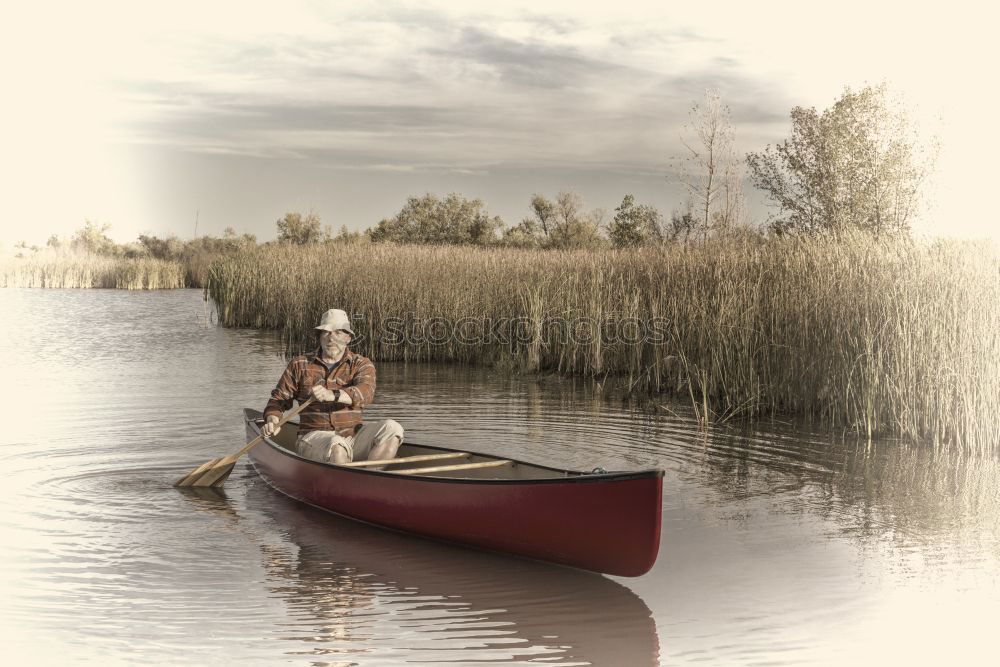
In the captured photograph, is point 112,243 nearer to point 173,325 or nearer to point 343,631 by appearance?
point 173,325

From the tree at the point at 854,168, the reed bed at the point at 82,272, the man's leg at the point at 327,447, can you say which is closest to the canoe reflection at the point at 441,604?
the man's leg at the point at 327,447

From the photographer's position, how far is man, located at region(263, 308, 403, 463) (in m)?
7.87

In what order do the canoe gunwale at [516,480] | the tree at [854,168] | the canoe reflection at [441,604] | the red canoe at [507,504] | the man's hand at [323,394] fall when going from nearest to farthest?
the canoe reflection at [441,604] → the canoe gunwale at [516,480] → the red canoe at [507,504] → the man's hand at [323,394] → the tree at [854,168]

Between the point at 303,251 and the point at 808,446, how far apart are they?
18251 millimetres

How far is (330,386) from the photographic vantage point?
7895 mm

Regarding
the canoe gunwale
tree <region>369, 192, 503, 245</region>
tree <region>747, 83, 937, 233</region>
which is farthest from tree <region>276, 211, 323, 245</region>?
the canoe gunwale

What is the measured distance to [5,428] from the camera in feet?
35.9

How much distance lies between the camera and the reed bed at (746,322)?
998 centimetres

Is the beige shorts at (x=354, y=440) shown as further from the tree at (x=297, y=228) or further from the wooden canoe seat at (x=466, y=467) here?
the tree at (x=297, y=228)

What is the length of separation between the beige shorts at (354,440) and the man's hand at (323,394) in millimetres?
377

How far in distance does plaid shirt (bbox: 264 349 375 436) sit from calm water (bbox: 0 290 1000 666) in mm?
780

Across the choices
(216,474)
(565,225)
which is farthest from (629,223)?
(216,474)

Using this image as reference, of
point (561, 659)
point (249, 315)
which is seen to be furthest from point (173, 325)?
point (561, 659)

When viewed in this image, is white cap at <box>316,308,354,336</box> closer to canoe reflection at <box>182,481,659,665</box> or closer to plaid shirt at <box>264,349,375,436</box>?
plaid shirt at <box>264,349,375,436</box>
